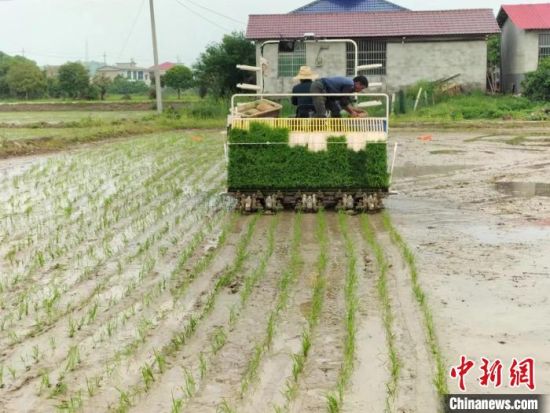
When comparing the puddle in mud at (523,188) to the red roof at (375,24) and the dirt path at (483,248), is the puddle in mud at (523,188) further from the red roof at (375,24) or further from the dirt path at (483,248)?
the red roof at (375,24)

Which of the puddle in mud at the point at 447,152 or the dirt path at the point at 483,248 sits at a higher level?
the puddle in mud at the point at 447,152

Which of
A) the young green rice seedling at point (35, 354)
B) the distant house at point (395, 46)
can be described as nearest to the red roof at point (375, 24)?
the distant house at point (395, 46)

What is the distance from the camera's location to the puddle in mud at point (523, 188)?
33.1ft

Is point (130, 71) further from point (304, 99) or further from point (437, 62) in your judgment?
point (304, 99)

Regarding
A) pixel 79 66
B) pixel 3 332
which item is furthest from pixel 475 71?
pixel 79 66

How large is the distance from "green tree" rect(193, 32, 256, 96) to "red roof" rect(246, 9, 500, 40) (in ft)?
9.84

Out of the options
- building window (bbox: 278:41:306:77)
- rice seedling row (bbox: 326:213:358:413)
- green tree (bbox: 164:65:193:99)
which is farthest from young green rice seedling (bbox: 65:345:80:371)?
green tree (bbox: 164:65:193:99)

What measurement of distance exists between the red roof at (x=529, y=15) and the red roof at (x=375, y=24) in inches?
68.6

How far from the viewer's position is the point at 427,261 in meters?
6.45

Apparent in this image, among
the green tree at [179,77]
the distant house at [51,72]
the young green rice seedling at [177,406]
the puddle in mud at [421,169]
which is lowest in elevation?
the young green rice seedling at [177,406]

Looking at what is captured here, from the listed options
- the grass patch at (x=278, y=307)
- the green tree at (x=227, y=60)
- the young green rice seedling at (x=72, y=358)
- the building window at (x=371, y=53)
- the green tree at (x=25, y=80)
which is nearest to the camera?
the grass patch at (x=278, y=307)

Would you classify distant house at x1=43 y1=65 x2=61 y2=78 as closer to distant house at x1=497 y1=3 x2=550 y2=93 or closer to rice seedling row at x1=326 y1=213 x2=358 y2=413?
distant house at x1=497 y1=3 x2=550 y2=93

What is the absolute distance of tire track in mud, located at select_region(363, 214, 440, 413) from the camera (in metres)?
3.65

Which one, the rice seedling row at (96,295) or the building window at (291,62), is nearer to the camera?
the rice seedling row at (96,295)
